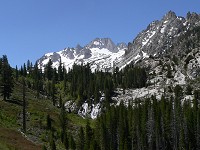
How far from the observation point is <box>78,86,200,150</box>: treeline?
117 metres

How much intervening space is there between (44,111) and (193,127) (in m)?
56.3

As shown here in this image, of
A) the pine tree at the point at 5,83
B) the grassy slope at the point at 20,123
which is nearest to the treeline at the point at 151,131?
the grassy slope at the point at 20,123

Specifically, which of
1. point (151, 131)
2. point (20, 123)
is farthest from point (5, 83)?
point (151, 131)

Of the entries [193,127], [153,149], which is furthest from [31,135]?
[193,127]

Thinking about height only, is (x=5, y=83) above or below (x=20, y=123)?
above

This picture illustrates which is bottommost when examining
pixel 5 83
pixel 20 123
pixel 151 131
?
pixel 151 131

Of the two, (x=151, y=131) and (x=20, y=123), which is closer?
(x=20, y=123)

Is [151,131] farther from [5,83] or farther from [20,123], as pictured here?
[5,83]

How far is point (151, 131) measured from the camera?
388ft

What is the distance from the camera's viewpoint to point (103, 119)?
131m

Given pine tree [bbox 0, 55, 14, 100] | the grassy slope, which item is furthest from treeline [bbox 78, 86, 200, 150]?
pine tree [bbox 0, 55, 14, 100]

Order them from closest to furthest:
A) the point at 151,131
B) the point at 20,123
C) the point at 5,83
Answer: the point at 20,123, the point at 151,131, the point at 5,83

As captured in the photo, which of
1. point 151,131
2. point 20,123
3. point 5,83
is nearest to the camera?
point 20,123

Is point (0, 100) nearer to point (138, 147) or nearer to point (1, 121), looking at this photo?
point (1, 121)
